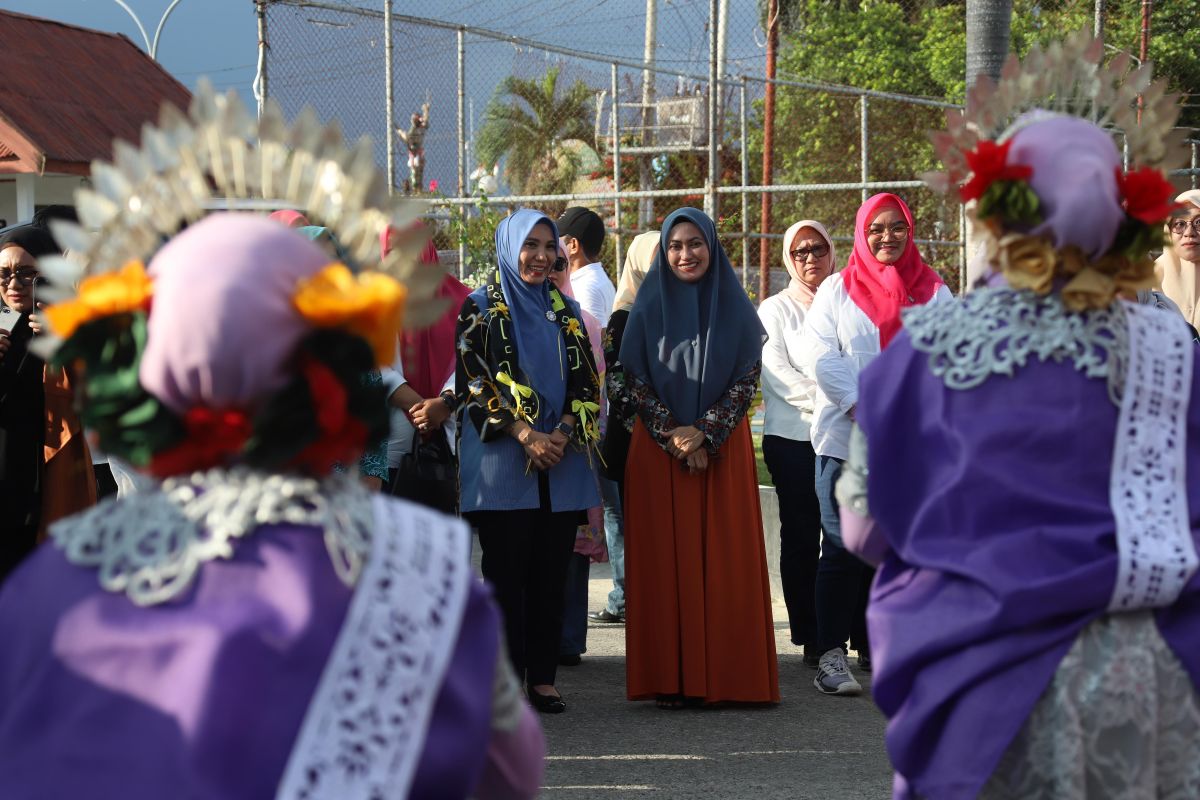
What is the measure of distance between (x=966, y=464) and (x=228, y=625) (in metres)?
1.44

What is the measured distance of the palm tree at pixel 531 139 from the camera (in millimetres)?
20828

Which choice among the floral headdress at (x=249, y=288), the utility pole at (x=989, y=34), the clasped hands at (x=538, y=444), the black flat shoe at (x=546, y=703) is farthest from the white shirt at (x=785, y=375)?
the floral headdress at (x=249, y=288)

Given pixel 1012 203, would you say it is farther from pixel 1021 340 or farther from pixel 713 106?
pixel 713 106

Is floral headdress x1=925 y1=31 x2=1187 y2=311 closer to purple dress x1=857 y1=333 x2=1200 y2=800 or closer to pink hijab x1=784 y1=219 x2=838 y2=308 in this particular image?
purple dress x1=857 y1=333 x2=1200 y2=800

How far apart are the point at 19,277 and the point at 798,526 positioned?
3314mm

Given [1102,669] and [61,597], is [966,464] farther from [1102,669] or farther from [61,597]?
[61,597]

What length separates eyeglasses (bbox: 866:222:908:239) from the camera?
19.7 feet

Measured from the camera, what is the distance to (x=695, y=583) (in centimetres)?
586

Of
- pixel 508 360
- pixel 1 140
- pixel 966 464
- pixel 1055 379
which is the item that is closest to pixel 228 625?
pixel 966 464

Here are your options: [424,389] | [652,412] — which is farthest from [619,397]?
[424,389]

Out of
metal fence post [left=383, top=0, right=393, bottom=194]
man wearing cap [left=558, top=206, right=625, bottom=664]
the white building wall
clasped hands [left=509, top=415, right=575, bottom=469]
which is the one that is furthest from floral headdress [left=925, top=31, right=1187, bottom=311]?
the white building wall

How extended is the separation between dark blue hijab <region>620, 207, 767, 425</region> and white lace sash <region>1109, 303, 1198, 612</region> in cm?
303

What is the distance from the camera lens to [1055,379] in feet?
9.16

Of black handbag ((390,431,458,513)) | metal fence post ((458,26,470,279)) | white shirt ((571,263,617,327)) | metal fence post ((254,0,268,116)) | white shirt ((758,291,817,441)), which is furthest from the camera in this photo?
metal fence post ((458,26,470,279))
